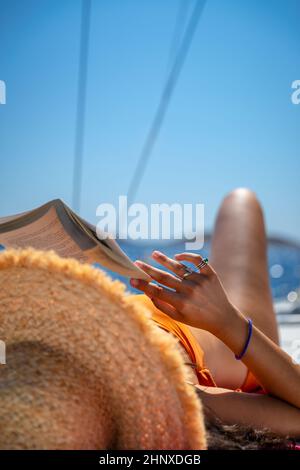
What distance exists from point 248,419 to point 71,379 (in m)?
0.51

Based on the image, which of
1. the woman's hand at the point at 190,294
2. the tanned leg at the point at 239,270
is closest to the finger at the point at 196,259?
the woman's hand at the point at 190,294

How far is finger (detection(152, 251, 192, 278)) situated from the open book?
0.14ft

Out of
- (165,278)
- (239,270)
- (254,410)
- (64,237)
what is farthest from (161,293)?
(239,270)

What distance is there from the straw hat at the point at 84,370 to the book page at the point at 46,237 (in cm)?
21

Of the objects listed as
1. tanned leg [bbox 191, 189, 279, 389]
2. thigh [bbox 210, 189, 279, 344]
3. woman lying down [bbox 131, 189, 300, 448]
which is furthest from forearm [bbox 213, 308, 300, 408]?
thigh [bbox 210, 189, 279, 344]

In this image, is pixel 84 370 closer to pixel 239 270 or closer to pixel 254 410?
pixel 254 410

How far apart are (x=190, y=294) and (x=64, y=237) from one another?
0.71 feet

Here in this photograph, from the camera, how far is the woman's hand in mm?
852

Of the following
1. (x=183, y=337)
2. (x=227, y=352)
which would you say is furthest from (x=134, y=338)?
(x=227, y=352)

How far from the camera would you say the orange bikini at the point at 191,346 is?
3.59 ft

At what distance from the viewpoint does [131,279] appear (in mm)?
830

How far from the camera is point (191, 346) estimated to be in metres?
1.15

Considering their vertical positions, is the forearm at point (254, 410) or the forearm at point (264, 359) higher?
the forearm at point (264, 359)

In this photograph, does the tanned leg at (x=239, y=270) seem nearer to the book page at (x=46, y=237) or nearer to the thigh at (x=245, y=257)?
the thigh at (x=245, y=257)
